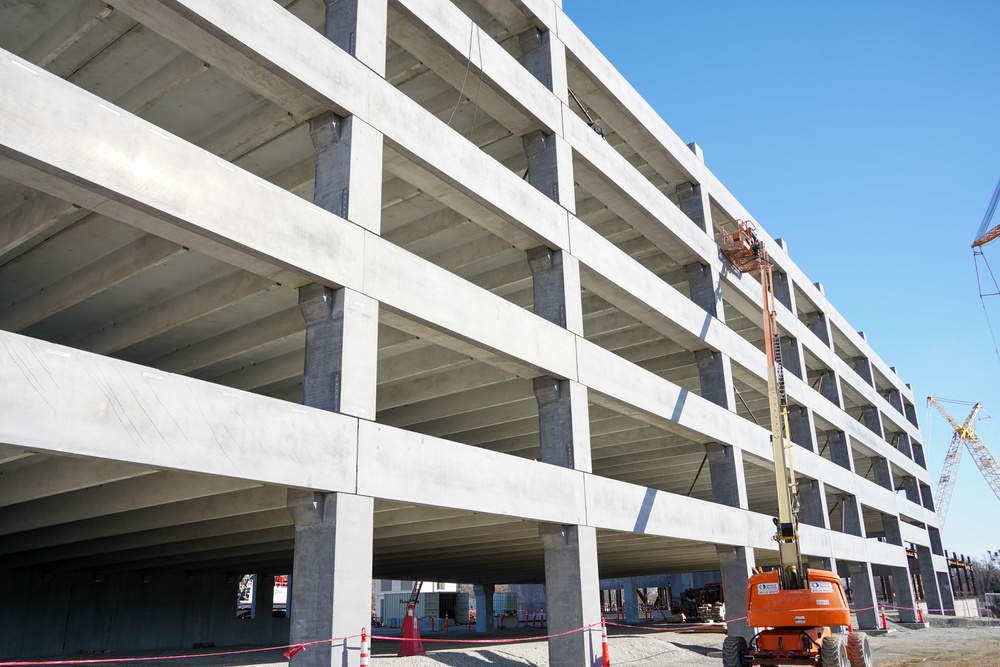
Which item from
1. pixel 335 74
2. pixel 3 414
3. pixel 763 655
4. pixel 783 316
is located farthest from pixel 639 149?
pixel 3 414

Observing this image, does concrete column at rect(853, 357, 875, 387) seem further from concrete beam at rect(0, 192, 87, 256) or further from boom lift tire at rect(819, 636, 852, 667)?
concrete beam at rect(0, 192, 87, 256)

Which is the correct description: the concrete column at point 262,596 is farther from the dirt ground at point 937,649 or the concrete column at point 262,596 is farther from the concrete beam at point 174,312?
the dirt ground at point 937,649

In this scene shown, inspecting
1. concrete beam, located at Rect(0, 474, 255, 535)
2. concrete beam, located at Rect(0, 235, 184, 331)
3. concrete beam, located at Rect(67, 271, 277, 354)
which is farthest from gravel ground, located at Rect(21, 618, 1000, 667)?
concrete beam, located at Rect(0, 235, 184, 331)

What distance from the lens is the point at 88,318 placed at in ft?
59.1

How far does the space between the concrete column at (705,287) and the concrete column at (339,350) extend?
15.5 metres

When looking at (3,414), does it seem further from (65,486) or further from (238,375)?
(238,375)

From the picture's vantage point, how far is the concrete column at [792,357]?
107 ft

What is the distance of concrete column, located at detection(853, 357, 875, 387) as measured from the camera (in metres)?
45.5

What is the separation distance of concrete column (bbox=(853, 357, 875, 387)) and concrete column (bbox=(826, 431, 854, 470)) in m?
10.9

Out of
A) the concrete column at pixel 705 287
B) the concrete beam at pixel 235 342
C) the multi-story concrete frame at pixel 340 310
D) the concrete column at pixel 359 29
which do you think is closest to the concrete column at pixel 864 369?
the multi-story concrete frame at pixel 340 310

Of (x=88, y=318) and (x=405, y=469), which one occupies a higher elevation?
(x=88, y=318)

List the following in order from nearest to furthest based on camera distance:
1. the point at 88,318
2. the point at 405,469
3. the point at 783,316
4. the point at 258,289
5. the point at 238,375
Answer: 1. the point at 405,469
2. the point at 258,289
3. the point at 88,318
4. the point at 238,375
5. the point at 783,316

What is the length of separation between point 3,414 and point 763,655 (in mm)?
13604

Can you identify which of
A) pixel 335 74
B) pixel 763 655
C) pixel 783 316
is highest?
pixel 783 316
